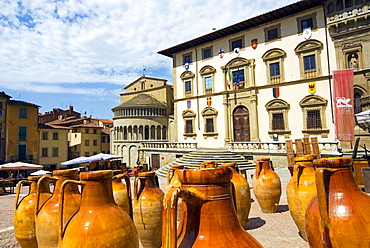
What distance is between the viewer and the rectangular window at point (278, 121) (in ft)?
68.5

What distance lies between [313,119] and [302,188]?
1631 centimetres

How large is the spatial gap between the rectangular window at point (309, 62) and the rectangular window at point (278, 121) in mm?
4047

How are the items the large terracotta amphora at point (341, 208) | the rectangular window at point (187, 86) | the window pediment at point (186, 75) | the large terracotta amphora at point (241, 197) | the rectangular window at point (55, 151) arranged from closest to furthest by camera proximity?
the large terracotta amphora at point (341, 208) → the large terracotta amphora at point (241, 197) → the window pediment at point (186, 75) → the rectangular window at point (187, 86) → the rectangular window at point (55, 151)

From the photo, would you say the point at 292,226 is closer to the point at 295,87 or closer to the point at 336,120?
the point at 336,120

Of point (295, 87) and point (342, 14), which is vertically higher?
point (342, 14)

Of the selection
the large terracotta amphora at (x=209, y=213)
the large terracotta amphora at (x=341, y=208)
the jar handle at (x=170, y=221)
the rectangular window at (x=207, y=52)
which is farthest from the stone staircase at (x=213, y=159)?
the jar handle at (x=170, y=221)

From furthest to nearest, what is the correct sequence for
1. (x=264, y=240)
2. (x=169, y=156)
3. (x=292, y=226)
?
(x=169, y=156), (x=292, y=226), (x=264, y=240)

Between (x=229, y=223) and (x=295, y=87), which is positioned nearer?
(x=229, y=223)

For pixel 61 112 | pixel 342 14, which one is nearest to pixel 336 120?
pixel 342 14

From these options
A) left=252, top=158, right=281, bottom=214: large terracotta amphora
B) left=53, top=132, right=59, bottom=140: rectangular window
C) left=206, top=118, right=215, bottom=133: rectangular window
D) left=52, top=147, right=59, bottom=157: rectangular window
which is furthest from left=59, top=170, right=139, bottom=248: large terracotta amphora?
left=53, top=132, right=59, bottom=140: rectangular window

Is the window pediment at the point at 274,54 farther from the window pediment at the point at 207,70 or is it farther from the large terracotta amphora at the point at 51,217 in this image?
the large terracotta amphora at the point at 51,217

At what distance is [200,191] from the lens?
189 centimetres

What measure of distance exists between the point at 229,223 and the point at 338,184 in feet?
5.34

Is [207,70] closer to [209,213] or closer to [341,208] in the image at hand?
[341,208]
